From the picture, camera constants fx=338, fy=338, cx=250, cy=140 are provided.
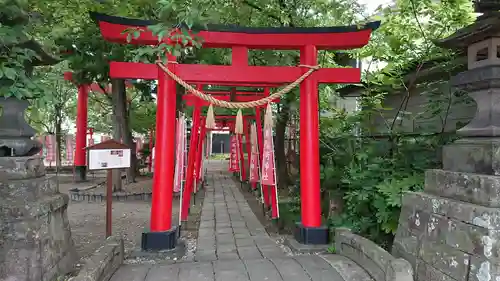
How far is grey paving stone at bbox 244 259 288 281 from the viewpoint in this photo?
4270 mm

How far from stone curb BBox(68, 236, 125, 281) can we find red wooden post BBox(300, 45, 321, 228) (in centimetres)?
304

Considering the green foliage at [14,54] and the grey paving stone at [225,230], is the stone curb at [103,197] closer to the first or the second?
the grey paving stone at [225,230]

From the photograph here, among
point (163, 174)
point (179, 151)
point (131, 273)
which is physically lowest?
point (131, 273)

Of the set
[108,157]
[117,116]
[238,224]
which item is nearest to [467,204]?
[108,157]

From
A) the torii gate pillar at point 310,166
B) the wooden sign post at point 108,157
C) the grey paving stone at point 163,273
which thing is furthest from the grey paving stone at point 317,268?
the wooden sign post at point 108,157

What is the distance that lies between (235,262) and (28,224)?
2.63 meters

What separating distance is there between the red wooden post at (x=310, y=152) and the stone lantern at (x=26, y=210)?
3.71 metres

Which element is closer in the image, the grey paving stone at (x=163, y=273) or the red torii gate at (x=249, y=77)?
the grey paving stone at (x=163, y=273)

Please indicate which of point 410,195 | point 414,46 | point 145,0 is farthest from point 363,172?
point 145,0

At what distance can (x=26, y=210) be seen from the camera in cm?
374

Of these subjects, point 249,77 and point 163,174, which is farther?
point 249,77

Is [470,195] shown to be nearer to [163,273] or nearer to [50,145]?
[163,273]

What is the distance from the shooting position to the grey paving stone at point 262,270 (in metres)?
4.27

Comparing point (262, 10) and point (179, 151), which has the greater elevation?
point (262, 10)
